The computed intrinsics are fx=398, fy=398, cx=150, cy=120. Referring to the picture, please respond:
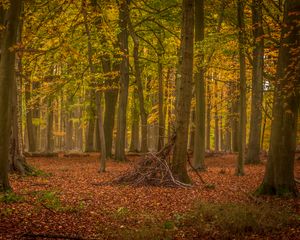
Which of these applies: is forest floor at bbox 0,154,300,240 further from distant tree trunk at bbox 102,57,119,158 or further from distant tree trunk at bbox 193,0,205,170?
distant tree trunk at bbox 102,57,119,158

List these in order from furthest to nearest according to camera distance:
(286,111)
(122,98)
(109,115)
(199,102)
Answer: (109,115)
(122,98)
(199,102)
(286,111)

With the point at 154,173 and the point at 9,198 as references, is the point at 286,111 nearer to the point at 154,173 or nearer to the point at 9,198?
the point at 154,173

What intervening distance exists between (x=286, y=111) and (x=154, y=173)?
4992 mm

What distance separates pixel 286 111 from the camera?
9992mm

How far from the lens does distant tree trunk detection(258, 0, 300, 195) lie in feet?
32.8

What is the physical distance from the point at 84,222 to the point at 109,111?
17.4 metres

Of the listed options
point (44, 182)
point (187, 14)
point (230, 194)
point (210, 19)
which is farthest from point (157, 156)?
point (210, 19)

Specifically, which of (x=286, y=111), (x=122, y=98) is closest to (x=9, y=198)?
(x=286, y=111)

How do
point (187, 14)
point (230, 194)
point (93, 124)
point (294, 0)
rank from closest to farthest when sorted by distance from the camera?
1. point (294, 0)
2. point (230, 194)
3. point (187, 14)
4. point (93, 124)

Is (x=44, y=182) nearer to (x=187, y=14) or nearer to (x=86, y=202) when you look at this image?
(x=86, y=202)

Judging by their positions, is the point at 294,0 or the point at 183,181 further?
the point at 183,181

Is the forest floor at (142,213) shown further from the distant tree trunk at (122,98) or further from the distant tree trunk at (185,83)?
the distant tree trunk at (122,98)

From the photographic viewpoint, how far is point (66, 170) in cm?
1778

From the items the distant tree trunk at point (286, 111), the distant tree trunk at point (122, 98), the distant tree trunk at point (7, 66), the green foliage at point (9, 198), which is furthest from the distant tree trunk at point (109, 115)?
the distant tree trunk at point (286, 111)
